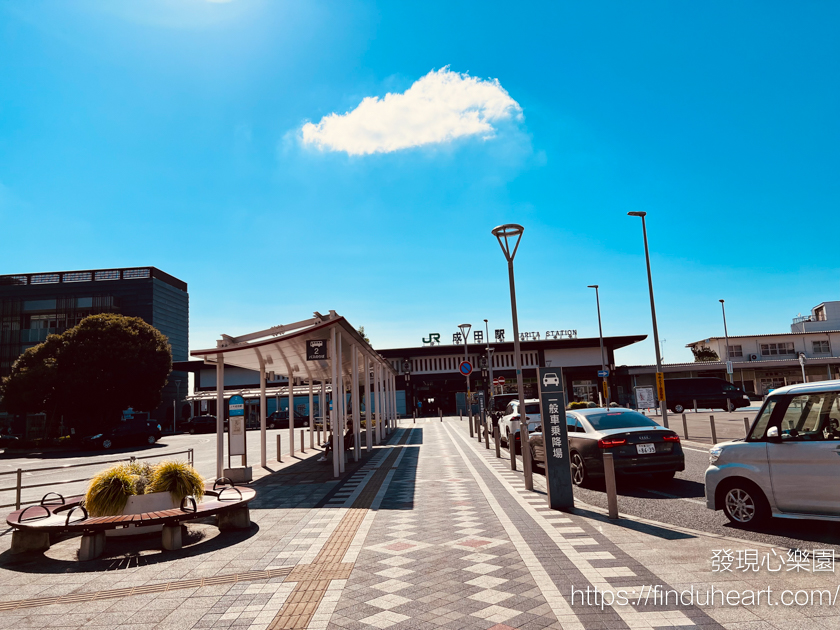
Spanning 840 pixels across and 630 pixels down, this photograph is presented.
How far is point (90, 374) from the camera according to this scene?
35438mm

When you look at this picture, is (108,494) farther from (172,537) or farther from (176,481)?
(172,537)

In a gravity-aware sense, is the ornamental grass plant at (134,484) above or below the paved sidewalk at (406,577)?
above

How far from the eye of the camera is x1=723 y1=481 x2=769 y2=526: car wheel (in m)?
6.60

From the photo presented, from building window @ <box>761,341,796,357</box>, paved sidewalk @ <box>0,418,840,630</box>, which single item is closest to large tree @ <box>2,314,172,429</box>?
paved sidewalk @ <box>0,418,840,630</box>

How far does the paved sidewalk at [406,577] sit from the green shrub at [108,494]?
509 mm

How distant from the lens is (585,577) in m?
5.17

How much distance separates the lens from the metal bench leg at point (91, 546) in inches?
262

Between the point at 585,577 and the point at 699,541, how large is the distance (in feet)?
6.51

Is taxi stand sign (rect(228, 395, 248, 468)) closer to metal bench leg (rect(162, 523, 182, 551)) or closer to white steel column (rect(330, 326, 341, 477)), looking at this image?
white steel column (rect(330, 326, 341, 477))

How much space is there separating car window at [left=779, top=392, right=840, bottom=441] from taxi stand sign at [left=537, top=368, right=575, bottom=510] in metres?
3.03

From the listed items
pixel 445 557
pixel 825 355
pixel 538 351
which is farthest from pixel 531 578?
pixel 825 355

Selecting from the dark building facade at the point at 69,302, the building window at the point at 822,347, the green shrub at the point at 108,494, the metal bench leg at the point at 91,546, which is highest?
the dark building facade at the point at 69,302

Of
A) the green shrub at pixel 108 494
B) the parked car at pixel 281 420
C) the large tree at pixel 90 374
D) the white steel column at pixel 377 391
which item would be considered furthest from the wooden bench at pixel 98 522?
the parked car at pixel 281 420

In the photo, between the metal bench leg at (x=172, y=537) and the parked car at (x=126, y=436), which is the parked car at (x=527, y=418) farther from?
the parked car at (x=126, y=436)
